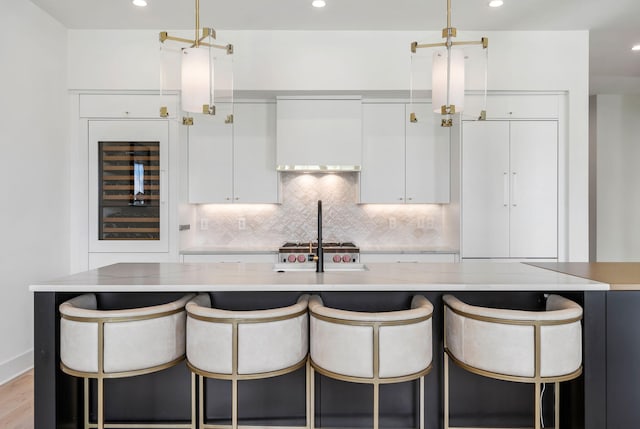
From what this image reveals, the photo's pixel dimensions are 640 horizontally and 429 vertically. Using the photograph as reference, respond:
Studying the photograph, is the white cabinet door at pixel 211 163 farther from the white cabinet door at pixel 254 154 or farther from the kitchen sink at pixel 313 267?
the kitchen sink at pixel 313 267

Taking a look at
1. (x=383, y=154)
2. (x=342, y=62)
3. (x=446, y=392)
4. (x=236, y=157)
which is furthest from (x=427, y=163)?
(x=446, y=392)

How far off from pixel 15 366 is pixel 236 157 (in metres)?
2.49

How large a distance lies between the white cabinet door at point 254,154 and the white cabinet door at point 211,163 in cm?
8

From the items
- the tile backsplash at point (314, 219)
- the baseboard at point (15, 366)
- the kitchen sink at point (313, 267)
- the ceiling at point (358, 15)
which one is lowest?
the baseboard at point (15, 366)

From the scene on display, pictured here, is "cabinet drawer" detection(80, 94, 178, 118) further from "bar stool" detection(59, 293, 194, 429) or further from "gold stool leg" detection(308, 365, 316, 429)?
"gold stool leg" detection(308, 365, 316, 429)

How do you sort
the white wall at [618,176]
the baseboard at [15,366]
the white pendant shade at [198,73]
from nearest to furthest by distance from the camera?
the white pendant shade at [198,73], the baseboard at [15,366], the white wall at [618,176]

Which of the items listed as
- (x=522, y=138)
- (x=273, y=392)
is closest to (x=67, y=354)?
(x=273, y=392)

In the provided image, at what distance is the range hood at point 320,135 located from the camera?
4.10 m

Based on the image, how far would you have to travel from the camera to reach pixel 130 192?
4.01 m

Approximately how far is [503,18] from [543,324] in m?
2.88

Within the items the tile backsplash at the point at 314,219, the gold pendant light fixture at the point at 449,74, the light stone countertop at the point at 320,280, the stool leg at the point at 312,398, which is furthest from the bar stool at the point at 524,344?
the tile backsplash at the point at 314,219

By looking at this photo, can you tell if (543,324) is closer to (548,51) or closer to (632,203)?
(548,51)

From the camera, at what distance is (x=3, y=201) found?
3.09 m

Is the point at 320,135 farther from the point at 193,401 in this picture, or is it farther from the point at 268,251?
the point at 193,401
